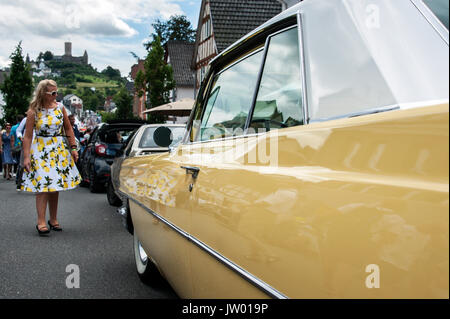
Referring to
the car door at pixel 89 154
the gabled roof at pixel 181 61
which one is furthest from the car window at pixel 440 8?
the gabled roof at pixel 181 61

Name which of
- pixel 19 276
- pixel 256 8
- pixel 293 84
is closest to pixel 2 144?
pixel 19 276

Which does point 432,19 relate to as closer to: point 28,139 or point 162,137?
point 162,137

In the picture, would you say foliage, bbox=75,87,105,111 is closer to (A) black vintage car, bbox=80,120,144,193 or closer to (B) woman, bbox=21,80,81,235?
(A) black vintage car, bbox=80,120,144,193

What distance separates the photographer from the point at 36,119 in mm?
5918

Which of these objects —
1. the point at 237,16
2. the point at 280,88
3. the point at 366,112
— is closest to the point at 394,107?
the point at 366,112

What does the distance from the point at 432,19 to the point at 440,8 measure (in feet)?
0.16

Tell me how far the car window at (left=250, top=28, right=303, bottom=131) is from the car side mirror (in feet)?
3.87

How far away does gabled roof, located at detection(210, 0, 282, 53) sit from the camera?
28812mm

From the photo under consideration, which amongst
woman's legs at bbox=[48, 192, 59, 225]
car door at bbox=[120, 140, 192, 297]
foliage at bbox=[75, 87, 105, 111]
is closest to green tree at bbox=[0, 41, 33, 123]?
woman's legs at bbox=[48, 192, 59, 225]

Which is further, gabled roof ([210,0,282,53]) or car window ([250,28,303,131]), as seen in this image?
gabled roof ([210,0,282,53])

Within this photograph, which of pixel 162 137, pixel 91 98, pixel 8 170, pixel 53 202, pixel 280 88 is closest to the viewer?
pixel 280 88

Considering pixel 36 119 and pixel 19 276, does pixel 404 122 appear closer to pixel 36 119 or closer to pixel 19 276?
pixel 19 276

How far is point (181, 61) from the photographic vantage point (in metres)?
47.2

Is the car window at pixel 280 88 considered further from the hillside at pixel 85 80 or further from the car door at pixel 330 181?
the hillside at pixel 85 80
